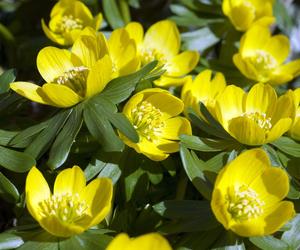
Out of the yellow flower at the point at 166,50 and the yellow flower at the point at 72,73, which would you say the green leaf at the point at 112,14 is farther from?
the yellow flower at the point at 72,73

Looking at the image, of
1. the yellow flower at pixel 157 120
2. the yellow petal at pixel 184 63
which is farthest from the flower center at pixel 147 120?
the yellow petal at pixel 184 63

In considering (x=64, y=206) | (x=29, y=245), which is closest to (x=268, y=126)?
(x=64, y=206)

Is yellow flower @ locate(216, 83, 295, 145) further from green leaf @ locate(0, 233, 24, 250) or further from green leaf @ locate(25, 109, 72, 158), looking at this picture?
green leaf @ locate(0, 233, 24, 250)

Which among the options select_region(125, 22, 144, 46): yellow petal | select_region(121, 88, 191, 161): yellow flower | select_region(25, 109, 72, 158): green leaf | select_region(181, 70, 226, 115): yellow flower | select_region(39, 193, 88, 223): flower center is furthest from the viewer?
select_region(125, 22, 144, 46): yellow petal

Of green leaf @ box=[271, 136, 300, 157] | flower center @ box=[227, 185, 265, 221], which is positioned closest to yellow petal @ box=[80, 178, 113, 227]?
flower center @ box=[227, 185, 265, 221]

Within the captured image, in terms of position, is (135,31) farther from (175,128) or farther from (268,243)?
(268,243)

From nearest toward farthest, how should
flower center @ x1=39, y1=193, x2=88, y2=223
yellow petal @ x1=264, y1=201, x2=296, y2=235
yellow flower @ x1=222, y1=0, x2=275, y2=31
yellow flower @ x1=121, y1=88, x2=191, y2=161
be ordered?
yellow petal @ x1=264, y1=201, x2=296, y2=235
flower center @ x1=39, y1=193, x2=88, y2=223
yellow flower @ x1=121, y1=88, x2=191, y2=161
yellow flower @ x1=222, y1=0, x2=275, y2=31

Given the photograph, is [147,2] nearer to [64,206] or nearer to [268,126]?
[268,126]
